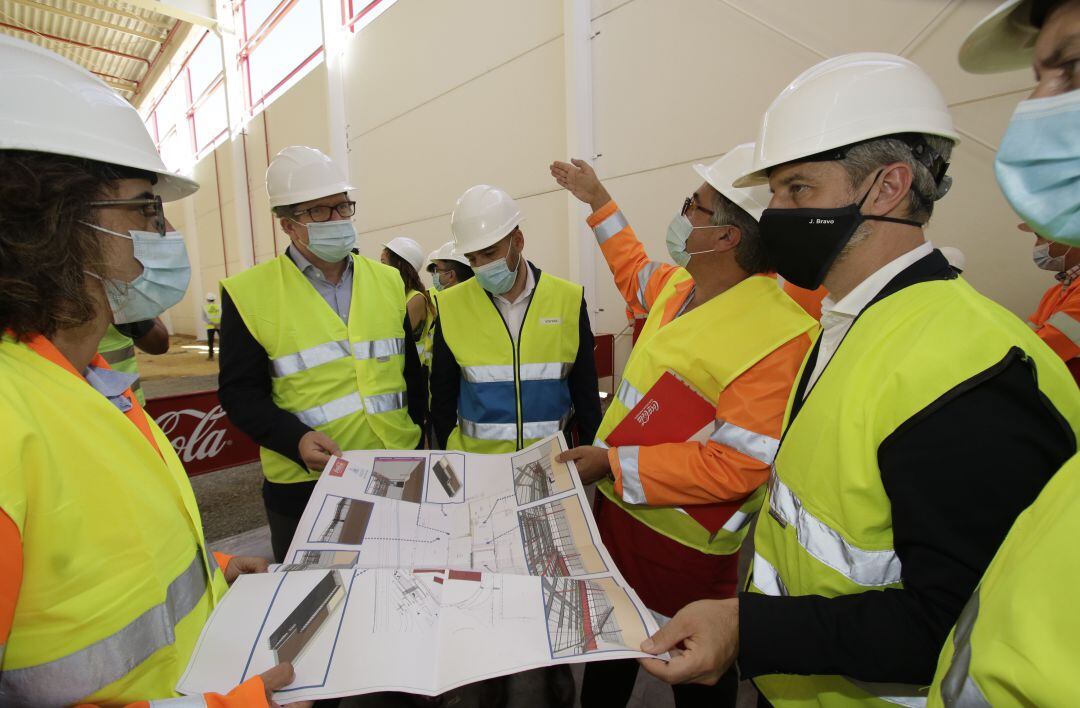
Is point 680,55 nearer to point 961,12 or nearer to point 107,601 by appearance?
point 961,12

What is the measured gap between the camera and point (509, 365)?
207 cm

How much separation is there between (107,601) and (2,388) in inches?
13.8

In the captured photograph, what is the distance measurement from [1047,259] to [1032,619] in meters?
2.96

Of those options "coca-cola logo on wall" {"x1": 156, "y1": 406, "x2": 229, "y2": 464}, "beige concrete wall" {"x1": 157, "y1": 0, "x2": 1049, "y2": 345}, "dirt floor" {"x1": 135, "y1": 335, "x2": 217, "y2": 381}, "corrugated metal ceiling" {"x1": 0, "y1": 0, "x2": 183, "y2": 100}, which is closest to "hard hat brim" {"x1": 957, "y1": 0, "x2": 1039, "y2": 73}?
"beige concrete wall" {"x1": 157, "y1": 0, "x2": 1049, "y2": 345}

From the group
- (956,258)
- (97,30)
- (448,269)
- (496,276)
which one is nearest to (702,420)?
(496,276)

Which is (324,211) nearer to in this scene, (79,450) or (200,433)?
(79,450)

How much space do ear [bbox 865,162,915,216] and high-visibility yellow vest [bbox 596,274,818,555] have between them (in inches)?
17.4

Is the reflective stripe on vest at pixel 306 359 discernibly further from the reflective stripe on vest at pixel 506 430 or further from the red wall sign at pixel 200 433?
the red wall sign at pixel 200 433

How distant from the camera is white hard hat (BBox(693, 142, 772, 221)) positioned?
4.85 feet

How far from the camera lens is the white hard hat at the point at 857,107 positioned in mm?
963

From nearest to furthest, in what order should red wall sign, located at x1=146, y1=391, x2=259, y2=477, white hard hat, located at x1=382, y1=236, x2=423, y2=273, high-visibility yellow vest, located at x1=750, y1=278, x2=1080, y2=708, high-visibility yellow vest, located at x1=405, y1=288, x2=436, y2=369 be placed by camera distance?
high-visibility yellow vest, located at x1=750, y1=278, x2=1080, y2=708, red wall sign, located at x1=146, y1=391, x2=259, y2=477, high-visibility yellow vest, located at x1=405, y1=288, x2=436, y2=369, white hard hat, located at x1=382, y1=236, x2=423, y2=273

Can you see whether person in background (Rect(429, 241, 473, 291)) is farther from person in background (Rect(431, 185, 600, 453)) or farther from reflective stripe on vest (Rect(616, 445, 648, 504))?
reflective stripe on vest (Rect(616, 445, 648, 504))

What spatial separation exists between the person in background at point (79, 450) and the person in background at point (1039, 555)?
3.16 feet

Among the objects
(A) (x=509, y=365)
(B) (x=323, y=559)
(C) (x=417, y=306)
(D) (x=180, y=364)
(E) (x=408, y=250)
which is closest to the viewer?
(B) (x=323, y=559)
